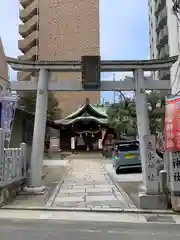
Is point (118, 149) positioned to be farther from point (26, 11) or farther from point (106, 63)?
point (26, 11)

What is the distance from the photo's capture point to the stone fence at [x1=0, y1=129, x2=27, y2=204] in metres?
10.0

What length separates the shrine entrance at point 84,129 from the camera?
36228mm

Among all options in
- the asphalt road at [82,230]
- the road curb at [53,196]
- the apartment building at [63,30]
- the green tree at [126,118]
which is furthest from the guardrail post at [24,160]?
the apartment building at [63,30]

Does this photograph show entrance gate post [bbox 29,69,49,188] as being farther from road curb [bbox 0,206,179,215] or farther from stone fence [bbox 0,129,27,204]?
road curb [bbox 0,206,179,215]

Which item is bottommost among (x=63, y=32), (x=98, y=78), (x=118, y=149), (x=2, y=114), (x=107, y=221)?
(x=107, y=221)

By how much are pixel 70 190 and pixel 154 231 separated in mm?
5859

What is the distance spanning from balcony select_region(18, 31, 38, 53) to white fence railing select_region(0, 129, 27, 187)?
55.0 meters

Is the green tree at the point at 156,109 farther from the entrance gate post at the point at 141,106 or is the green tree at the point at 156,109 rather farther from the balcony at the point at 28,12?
the balcony at the point at 28,12

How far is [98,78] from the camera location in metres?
11.9

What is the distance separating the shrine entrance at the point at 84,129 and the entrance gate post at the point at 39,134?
23.2 metres

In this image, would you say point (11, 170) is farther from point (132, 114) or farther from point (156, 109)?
point (132, 114)

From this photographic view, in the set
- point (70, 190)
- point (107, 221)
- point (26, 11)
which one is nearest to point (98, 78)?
point (70, 190)

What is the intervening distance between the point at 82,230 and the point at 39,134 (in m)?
5.72

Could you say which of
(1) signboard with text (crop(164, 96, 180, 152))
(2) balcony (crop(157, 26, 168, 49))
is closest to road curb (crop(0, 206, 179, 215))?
(1) signboard with text (crop(164, 96, 180, 152))
